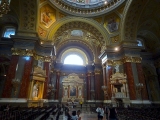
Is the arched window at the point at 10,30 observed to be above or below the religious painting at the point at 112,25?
below

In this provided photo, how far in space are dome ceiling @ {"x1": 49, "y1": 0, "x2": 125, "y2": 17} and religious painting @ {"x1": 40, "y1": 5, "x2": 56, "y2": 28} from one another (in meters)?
1.16

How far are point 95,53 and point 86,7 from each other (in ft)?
28.4

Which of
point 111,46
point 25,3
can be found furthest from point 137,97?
point 25,3

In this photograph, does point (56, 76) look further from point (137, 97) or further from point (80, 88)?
point (137, 97)

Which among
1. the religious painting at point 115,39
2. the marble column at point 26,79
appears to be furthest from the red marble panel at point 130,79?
the marble column at point 26,79

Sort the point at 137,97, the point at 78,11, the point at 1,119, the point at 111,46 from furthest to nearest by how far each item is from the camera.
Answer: the point at 78,11 < the point at 111,46 < the point at 137,97 < the point at 1,119

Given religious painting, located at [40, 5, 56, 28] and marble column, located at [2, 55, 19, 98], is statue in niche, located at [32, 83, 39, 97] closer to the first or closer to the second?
marble column, located at [2, 55, 19, 98]

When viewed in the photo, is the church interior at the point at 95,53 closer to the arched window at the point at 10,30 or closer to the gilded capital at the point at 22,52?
the gilded capital at the point at 22,52

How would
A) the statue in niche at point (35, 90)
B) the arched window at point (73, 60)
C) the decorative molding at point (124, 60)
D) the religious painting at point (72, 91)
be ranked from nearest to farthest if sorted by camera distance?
the statue in niche at point (35, 90), the decorative molding at point (124, 60), the religious painting at point (72, 91), the arched window at point (73, 60)

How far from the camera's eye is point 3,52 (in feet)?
49.9

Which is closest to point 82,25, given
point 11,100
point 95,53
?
point 95,53

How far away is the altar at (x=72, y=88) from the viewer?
21.8 meters

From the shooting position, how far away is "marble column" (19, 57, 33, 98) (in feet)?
37.0

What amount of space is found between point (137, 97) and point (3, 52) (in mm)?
17362
